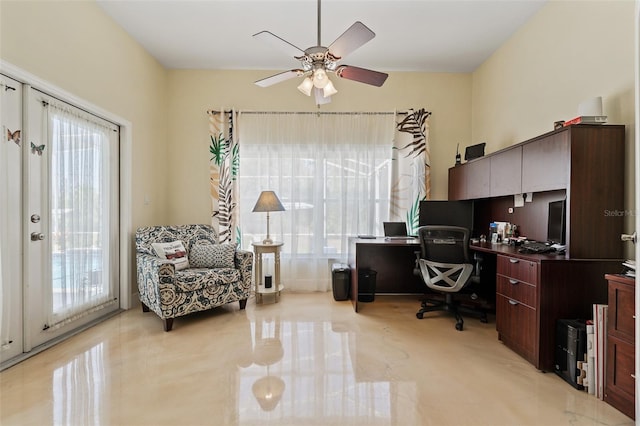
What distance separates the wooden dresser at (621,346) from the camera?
1.69m

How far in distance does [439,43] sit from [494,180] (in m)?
1.67

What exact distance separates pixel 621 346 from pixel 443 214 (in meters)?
2.18

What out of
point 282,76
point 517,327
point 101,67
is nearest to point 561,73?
point 517,327

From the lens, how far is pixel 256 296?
12.0 feet

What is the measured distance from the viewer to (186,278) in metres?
2.90

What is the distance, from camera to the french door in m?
2.20

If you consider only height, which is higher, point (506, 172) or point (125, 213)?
point (506, 172)

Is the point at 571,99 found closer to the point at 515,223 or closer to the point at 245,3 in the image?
the point at 515,223

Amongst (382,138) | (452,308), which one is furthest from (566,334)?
(382,138)

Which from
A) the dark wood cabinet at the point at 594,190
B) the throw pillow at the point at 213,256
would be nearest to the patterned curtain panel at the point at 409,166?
the dark wood cabinet at the point at 594,190

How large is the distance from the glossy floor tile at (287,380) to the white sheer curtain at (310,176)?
1345 millimetres

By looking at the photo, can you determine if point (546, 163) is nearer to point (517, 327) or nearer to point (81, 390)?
point (517, 327)

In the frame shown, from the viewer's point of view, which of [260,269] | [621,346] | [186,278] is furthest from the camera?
[260,269]

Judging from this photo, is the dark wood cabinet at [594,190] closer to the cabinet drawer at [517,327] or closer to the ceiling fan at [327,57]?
the cabinet drawer at [517,327]
